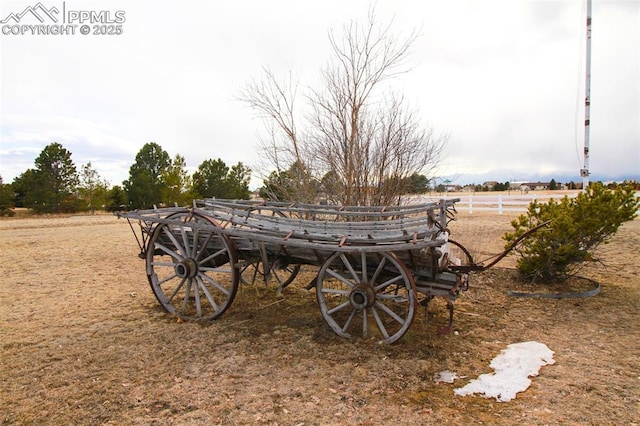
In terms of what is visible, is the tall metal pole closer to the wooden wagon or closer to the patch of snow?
the wooden wagon

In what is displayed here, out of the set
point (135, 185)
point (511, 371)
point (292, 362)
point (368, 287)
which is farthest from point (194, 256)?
point (135, 185)

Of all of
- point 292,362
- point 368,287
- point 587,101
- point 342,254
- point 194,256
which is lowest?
point 292,362

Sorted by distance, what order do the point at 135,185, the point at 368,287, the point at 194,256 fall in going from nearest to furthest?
the point at 368,287, the point at 194,256, the point at 135,185

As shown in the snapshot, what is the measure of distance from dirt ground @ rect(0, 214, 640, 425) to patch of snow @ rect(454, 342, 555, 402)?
9 centimetres

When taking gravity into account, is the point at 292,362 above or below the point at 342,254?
below

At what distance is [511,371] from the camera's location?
11.7 ft

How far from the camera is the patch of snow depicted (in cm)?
324

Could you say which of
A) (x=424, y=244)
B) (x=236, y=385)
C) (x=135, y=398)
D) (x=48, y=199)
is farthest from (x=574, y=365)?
(x=48, y=199)

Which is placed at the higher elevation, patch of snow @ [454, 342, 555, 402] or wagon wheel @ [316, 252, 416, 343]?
wagon wheel @ [316, 252, 416, 343]

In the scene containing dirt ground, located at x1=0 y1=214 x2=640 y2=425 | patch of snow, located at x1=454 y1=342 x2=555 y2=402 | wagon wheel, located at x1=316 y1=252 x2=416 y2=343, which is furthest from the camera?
wagon wheel, located at x1=316 y1=252 x2=416 y2=343

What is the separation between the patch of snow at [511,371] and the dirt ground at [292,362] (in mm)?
89

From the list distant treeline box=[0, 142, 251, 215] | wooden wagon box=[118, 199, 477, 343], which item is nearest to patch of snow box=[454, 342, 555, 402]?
wooden wagon box=[118, 199, 477, 343]

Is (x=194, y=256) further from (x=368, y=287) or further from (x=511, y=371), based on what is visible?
(x=511, y=371)

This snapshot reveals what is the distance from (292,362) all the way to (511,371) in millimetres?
1975
